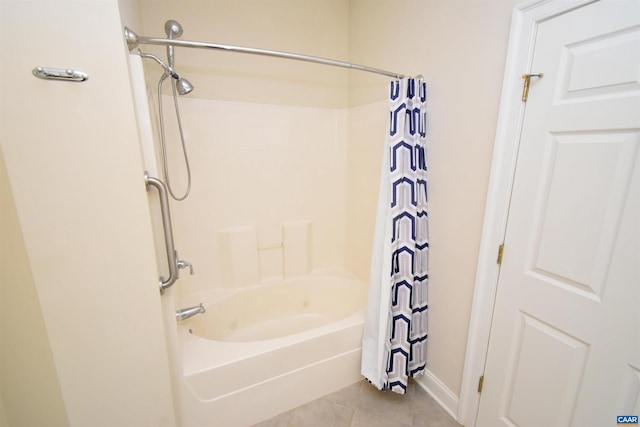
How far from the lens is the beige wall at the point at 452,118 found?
1174 mm

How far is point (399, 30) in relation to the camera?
1.59m

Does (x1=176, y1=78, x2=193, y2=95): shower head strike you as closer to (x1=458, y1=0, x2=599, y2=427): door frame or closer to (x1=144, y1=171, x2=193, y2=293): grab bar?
(x1=144, y1=171, x2=193, y2=293): grab bar

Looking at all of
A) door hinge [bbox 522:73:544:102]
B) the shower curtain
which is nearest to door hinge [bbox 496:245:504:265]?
the shower curtain

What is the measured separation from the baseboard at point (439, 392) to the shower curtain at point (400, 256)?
0.10 meters

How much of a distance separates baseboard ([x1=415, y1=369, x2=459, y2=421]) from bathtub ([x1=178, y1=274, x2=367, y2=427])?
42 centimetres

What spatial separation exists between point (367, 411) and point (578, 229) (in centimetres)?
139

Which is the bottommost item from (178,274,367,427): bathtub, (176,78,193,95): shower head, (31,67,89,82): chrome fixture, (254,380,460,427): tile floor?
(254,380,460,427): tile floor

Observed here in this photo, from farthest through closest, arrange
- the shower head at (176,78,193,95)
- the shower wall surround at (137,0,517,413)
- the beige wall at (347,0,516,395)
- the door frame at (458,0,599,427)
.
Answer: the shower head at (176,78,193,95), the shower wall surround at (137,0,517,413), the beige wall at (347,0,516,395), the door frame at (458,0,599,427)

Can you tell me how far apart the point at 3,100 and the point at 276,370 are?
5.01 feet

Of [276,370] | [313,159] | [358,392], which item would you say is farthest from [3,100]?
[358,392]

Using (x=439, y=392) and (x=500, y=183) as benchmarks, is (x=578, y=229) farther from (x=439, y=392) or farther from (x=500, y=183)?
(x=439, y=392)

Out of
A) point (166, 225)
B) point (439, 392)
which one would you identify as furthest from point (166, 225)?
point (439, 392)

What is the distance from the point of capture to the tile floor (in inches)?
56.6

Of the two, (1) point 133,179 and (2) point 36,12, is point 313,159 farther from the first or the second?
(2) point 36,12
